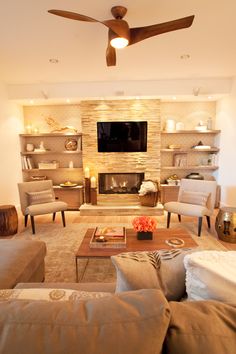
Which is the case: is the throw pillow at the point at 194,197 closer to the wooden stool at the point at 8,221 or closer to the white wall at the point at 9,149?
the wooden stool at the point at 8,221

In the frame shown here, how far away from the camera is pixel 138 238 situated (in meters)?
2.44

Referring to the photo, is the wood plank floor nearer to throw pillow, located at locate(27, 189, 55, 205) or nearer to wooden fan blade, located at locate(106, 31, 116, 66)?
throw pillow, located at locate(27, 189, 55, 205)

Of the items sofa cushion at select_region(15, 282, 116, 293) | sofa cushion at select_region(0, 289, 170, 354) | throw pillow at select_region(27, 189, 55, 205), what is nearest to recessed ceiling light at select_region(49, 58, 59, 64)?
throw pillow at select_region(27, 189, 55, 205)

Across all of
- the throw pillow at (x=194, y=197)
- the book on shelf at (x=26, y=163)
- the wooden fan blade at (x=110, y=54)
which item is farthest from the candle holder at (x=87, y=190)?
the wooden fan blade at (x=110, y=54)

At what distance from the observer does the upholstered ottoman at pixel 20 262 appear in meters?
1.52

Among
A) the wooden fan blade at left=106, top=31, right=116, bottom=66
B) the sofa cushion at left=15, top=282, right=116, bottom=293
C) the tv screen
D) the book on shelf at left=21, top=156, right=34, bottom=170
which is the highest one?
the wooden fan blade at left=106, top=31, right=116, bottom=66

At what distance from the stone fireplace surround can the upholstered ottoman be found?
2979 mm

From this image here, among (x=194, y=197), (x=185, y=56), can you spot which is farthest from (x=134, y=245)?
(x=185, y=56)

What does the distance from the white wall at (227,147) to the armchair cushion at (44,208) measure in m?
3.26

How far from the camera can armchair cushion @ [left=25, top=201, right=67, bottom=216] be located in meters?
3.54

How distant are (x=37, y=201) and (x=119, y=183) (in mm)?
1938

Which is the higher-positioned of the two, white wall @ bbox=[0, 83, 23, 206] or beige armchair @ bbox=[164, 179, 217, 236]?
white wall @ bbox=[0, 83, 23, 206]

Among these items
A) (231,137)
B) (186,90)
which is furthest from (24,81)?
(231,137)

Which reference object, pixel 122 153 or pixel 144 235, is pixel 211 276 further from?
pixel 122 153
